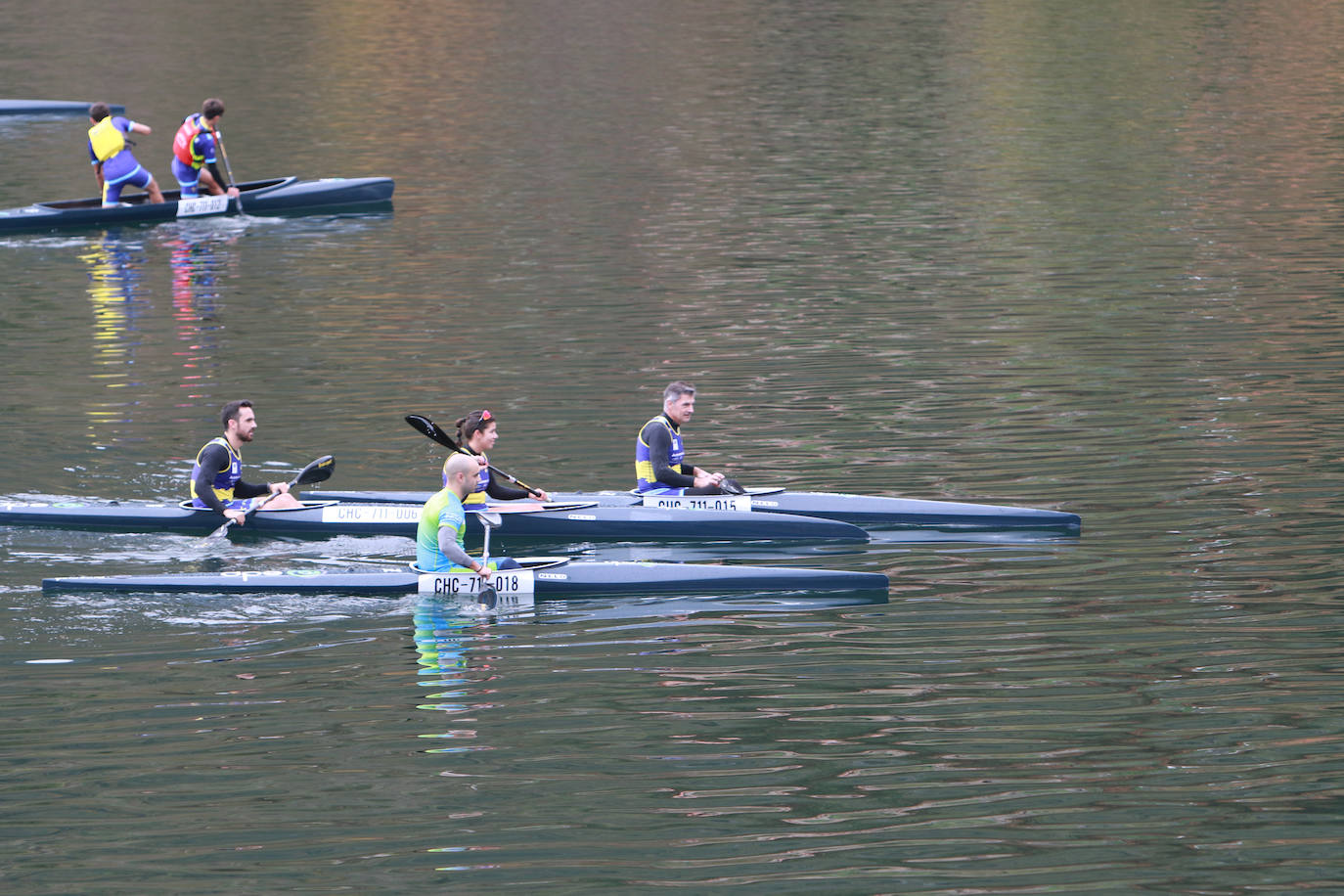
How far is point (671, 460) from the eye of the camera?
1767 cm

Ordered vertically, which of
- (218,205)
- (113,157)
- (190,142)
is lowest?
(218,205)

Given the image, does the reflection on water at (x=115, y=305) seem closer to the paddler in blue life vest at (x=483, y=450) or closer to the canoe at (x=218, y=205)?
the canoe at (x=218, y=205)

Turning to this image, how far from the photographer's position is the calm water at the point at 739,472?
1098 centimetres

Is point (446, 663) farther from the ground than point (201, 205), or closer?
closer

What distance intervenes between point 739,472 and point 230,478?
5277 mm

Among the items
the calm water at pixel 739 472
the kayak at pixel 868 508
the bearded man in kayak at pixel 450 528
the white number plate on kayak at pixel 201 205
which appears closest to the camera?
the calm water at pixel 739 472

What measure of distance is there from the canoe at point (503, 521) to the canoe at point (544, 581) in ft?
5.07

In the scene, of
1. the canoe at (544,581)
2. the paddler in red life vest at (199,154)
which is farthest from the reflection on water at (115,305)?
the canoe at (544,581)

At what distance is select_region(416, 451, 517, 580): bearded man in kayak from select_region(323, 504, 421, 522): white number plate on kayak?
1860mm

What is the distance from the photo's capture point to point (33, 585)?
1582 centimetres

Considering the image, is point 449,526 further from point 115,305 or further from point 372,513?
point 115,305

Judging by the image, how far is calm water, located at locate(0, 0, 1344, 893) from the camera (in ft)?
A: 36.0

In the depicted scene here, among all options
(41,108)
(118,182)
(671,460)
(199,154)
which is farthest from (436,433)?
(41,108)

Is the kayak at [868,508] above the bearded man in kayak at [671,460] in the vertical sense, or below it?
below
